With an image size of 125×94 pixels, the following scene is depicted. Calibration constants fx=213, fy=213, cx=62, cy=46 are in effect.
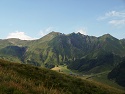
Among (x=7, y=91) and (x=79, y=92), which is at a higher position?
(x=7, y=91)

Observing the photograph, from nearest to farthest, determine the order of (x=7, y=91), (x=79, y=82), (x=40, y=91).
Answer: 1. (x=7, y=91)
2. (x=40, y=91)
3. (x=79, y=82)

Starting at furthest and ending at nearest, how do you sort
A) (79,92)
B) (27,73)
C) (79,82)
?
(79,82), (27,73), (79,92)

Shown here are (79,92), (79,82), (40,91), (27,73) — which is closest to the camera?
(40,91)

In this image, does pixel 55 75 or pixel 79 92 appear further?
pixel 55 75

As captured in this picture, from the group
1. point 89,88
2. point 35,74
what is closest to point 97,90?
point 89,88

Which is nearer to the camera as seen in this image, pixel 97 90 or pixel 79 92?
pixel 79 92

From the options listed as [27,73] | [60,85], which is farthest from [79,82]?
[27,73]

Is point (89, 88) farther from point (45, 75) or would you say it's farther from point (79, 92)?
point (45, 75)

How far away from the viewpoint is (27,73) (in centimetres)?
2717

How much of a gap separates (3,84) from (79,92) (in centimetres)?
1346

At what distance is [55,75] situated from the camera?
2923 centimetres

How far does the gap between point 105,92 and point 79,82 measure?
372 centimetres

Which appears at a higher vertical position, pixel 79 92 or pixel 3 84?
pixel 3 84

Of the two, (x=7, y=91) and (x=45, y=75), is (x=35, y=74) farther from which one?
(x=7, y=91)
